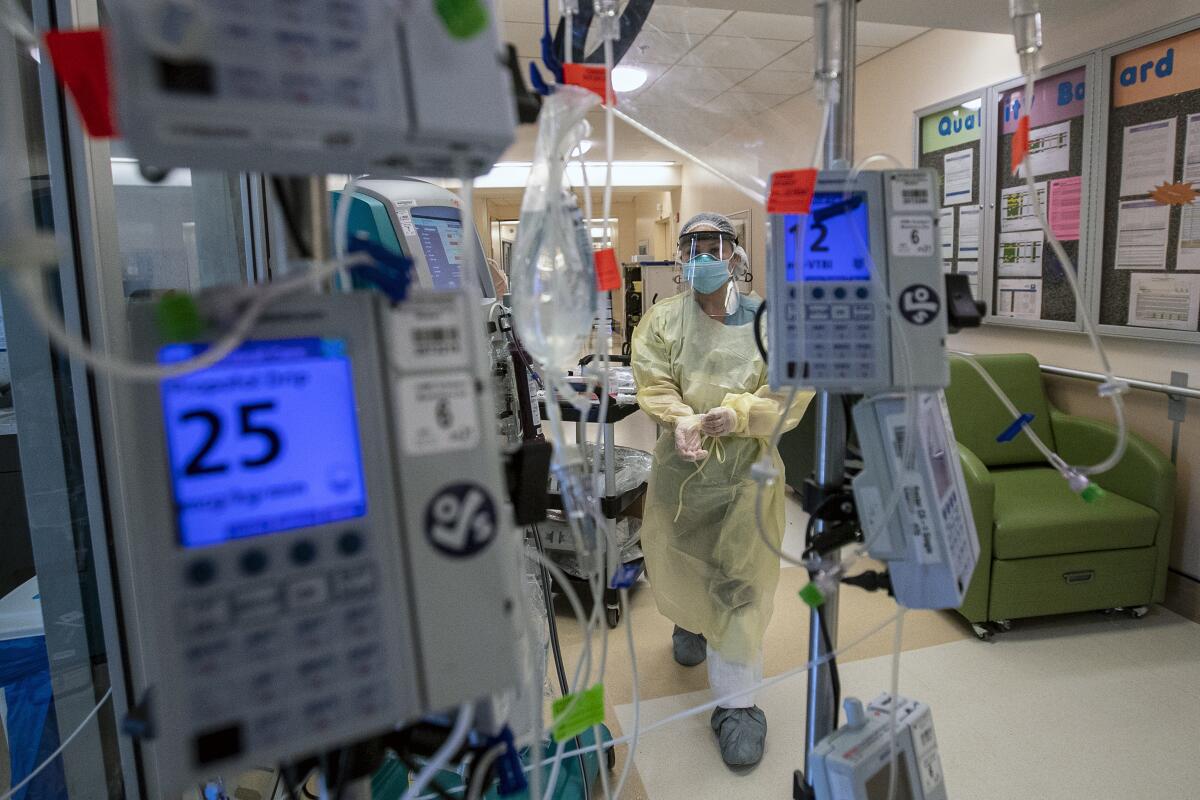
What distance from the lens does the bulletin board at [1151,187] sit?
2.28 metres

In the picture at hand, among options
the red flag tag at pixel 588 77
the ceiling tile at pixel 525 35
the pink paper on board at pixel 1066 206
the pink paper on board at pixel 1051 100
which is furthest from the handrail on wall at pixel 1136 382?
the ceiling tile at pixel 525 35

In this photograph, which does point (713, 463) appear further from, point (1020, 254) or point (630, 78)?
point (1020, 254)

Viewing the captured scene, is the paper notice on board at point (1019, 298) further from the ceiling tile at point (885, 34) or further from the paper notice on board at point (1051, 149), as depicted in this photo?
the ceiling tile at point (885, 34)

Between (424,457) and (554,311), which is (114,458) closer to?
(554,311)

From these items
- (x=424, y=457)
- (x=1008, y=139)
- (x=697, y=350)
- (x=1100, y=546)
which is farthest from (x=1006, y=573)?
(x=424, y=457)

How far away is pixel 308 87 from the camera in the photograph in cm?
42

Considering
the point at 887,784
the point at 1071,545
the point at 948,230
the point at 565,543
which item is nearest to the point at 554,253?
the point at 887,784

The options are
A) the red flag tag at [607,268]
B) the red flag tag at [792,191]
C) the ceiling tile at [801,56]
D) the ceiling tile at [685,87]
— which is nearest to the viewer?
the red flag tag at [792,191]

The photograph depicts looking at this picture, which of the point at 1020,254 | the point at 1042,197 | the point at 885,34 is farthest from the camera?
the point at 885,34

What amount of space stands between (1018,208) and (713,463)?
201 centimetres

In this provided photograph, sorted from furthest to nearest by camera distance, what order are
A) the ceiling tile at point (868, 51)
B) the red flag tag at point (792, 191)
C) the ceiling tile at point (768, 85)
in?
the ceiling tile at point (868, 51) → the ceiling tile at point (768, 85) → the red flag tag at point (792, 191)

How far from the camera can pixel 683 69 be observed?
4.27 ft

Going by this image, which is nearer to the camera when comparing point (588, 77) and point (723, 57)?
point (588, 77)

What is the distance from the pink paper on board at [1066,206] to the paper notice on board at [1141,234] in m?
0.17
